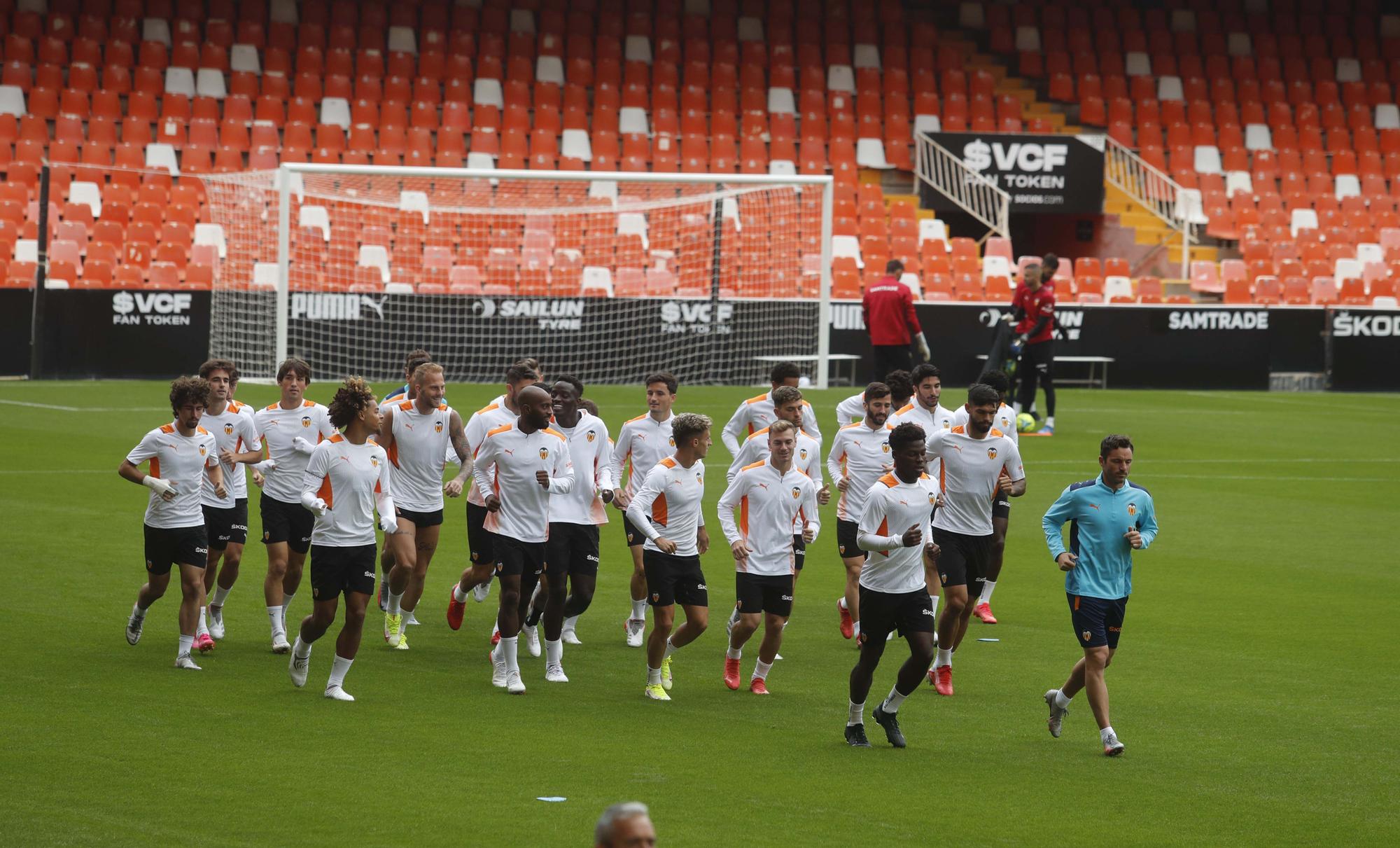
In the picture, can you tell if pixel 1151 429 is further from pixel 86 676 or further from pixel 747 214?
Answer: pixel 86 676

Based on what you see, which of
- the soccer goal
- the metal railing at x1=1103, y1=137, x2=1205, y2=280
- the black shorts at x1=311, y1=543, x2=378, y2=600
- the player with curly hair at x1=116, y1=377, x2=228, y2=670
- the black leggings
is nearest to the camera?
the black shorts at x1=311, y1=543, x2=378, y2=600

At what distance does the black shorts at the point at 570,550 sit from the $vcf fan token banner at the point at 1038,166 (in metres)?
25.4

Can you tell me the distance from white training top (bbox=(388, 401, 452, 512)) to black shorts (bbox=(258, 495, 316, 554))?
28.0 inches

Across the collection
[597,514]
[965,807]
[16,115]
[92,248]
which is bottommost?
[965,807]

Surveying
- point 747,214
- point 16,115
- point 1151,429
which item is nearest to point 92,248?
point 16,115

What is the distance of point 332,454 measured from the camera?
32.6 feet

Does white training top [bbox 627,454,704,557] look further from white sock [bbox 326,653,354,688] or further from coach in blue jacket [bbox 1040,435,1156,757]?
coach in blue jacket [bbox 1040,435,1156,757]

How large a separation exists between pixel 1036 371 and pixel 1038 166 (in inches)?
508

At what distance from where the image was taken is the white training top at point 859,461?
1209cm

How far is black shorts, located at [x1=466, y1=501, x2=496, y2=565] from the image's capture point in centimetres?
1117

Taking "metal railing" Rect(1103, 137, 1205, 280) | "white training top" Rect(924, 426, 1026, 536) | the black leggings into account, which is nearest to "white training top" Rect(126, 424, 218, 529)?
"white training top" Rect(924, 426, 1026, 536)

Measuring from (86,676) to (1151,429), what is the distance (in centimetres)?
1798

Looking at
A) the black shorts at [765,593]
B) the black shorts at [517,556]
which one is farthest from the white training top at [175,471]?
the black shorts at [765,593]

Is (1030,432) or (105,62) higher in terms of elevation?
(105,62)
